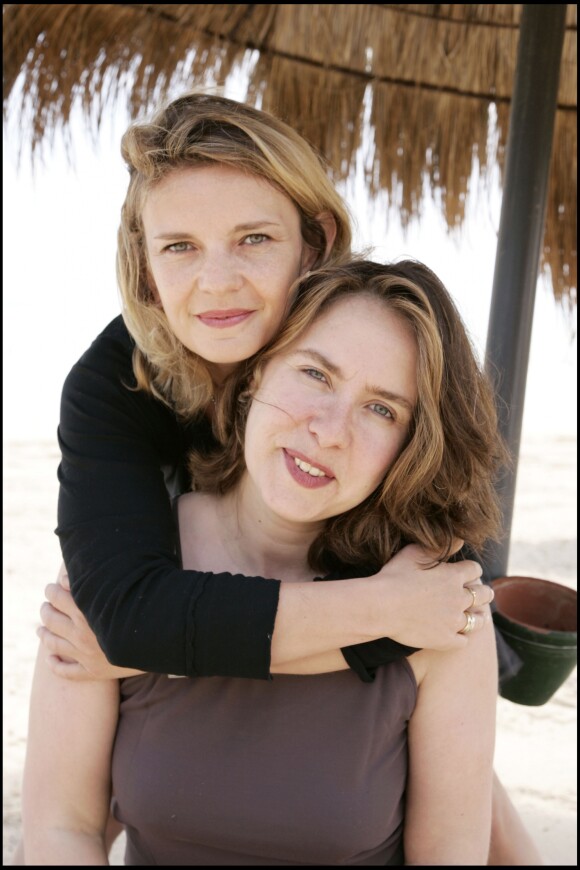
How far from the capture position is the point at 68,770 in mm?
1625

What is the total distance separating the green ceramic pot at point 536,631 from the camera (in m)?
2.15

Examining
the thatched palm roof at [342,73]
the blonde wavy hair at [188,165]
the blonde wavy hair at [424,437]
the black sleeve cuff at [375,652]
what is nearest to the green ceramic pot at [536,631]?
the blonde wavy hair at [424,437]

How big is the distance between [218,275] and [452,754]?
3.28 feet

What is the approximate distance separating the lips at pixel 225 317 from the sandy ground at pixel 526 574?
204cm

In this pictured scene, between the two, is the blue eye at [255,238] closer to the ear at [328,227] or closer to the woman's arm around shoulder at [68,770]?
the ear at [328,227]

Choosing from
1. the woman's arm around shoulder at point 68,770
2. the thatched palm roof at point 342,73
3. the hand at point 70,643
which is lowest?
the woman's arm around shoulder at point 68,770

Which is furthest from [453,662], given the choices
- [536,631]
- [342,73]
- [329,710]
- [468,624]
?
[342,73]

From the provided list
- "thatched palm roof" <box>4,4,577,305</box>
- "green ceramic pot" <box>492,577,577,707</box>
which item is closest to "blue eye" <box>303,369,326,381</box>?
"green ceramic pot" <box>492,577,577,707</box>

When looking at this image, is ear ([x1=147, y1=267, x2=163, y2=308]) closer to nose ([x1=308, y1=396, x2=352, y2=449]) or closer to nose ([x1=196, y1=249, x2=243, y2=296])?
nose ([x1=196, y1=249, x2=243, y2=296])

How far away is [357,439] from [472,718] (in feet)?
1.79

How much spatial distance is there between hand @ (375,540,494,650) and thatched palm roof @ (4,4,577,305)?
2.17 metres

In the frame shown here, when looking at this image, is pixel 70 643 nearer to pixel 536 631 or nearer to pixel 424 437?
pixel 424 437

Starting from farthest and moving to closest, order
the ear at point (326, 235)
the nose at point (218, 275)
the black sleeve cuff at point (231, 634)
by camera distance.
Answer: the ear at point (326, 235)
the nose at point (218, 275)
the black sleeve cuff at point (231, 634)

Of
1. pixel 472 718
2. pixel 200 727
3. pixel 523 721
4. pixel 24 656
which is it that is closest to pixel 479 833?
pixel 472 718
